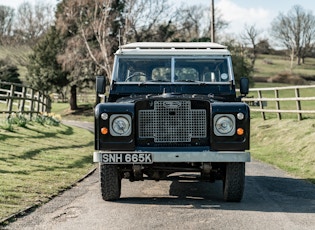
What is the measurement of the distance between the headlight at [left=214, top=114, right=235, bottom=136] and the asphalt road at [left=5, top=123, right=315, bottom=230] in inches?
41.1

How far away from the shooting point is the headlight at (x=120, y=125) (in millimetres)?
7957

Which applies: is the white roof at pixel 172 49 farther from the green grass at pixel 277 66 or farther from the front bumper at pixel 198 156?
the green grass at pixel 277 66

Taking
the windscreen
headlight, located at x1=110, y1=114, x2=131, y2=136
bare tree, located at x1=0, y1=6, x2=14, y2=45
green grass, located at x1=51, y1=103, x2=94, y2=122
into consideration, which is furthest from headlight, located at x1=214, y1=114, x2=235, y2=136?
bare tree, located at x1=0, y1=6, x2=14, y2=45

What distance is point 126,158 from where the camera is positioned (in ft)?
25.7

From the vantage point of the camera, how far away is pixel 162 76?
31.5 feet

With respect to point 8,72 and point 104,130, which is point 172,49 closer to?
point 104,130

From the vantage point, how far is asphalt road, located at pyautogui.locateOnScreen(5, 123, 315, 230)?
6762mm

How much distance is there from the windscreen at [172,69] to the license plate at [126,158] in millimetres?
2071

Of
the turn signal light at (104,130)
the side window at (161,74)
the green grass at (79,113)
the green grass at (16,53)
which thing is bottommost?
the green grass at (79,113)

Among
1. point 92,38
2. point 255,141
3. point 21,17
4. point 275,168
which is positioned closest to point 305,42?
point 21,17

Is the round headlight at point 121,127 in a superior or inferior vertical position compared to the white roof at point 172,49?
inferior

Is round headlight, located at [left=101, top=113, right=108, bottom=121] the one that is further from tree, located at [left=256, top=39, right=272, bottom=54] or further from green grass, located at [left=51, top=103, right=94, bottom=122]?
tree, located at [left=256, top=39, right=272, bottom=54]

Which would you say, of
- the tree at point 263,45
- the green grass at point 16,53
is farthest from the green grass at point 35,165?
the tree at point 263,45

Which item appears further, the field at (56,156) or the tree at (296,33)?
the tree at (296,33)
